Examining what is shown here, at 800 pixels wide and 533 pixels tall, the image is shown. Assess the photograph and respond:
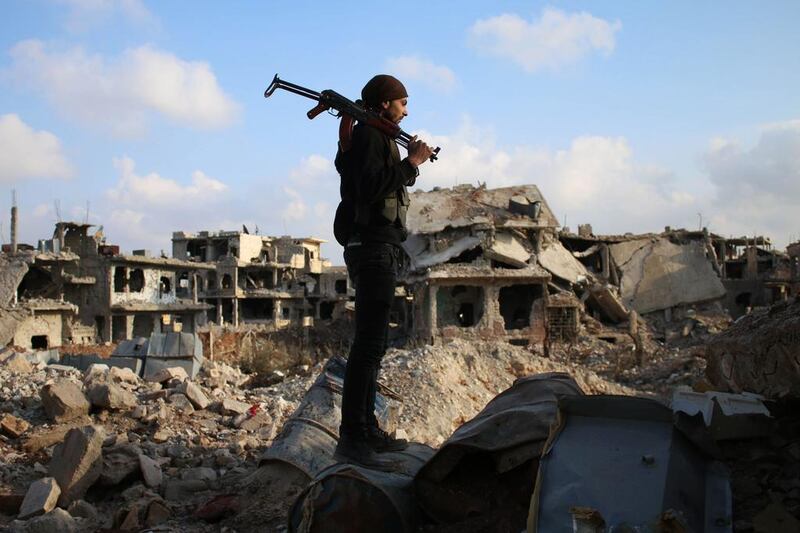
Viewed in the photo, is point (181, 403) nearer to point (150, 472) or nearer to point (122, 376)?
point (122, 376)

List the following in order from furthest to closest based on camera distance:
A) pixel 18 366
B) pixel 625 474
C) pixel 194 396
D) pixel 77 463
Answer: pixel 18 366
pixel 194 396
pixel 77 463
pixel 625 474

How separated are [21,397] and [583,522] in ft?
21.6

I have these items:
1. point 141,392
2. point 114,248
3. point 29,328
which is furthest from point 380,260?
point 114,248

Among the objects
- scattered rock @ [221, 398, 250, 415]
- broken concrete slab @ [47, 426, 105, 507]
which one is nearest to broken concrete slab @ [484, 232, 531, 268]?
scattered rock @ [221, 398, 250, 415]

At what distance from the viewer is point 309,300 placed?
49.7 m

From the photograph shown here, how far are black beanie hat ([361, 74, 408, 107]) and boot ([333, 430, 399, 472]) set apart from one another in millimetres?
1867

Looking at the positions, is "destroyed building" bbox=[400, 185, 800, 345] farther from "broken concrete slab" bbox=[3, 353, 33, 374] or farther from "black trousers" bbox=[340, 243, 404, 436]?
"black trousers" bbox=[340, 243, 404, 436]

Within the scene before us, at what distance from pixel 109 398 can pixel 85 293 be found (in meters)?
32.4

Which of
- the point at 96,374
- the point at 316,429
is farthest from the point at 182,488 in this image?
the point at 96,374

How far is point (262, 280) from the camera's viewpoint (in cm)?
4900

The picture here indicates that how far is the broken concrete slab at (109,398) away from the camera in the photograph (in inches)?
253

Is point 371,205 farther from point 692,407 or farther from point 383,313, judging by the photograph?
point 692,407

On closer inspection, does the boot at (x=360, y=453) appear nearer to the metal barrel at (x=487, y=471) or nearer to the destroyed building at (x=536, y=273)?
the metal barrel at (x=487, y=471)

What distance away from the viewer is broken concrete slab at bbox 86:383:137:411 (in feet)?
21.1
